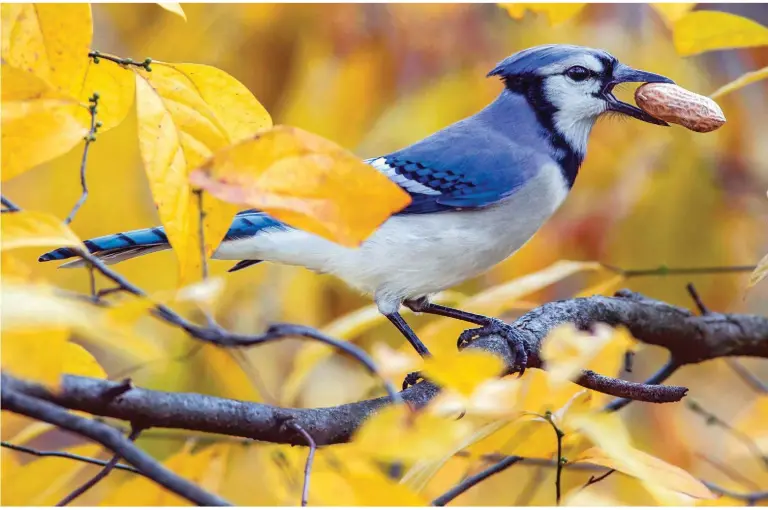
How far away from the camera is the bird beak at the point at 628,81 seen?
3.31 feet

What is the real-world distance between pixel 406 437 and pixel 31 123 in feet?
0.90

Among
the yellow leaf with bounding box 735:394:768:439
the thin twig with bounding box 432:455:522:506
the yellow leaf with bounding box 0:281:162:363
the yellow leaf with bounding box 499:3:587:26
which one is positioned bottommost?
the yellow leaf with bounding box 735:394:768:439

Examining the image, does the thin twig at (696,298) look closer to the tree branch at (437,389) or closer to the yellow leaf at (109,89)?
the tree branch at (437,389)

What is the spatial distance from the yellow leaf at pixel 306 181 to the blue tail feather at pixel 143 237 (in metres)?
0.35

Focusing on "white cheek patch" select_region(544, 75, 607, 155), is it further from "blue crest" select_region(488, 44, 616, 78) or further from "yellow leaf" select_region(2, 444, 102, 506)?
"yellow leaf" select_region(2, 444, 102, 506)

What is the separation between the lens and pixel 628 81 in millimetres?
1035

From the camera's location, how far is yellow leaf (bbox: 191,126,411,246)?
45cm

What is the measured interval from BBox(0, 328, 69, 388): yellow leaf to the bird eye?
2.62 feet

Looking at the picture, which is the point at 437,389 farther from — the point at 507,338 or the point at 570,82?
the point at 570,82

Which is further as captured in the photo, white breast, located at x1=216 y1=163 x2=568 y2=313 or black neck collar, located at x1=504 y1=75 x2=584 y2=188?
black neck collar, located at x1=504 y1=75 x2=584 y2=188

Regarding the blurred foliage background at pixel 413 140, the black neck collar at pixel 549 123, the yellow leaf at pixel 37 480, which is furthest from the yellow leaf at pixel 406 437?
the blurred foliage background at pixel 413 140

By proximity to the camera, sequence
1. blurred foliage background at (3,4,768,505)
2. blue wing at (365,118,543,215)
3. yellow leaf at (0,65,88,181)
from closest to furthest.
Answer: yellow leaf at (0,65,88,181), blue wing at (365,118,543,215), blurred foliage background at (3,4,768,505)

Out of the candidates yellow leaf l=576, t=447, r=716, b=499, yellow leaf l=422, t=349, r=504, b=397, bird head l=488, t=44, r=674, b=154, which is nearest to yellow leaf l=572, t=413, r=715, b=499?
yellow leaf l=576, t=447, r=716, b=499

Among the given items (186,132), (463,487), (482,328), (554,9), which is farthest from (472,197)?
(186,132)
